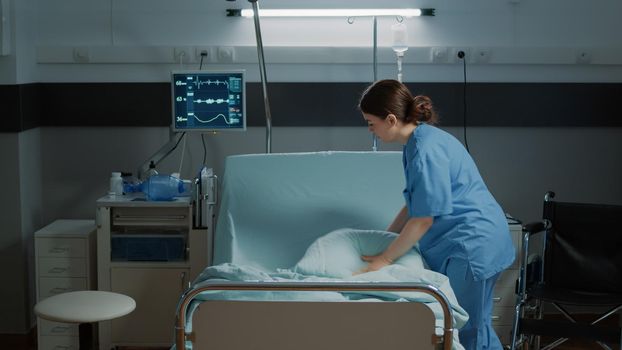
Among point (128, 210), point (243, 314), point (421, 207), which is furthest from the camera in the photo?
point (128, 210)

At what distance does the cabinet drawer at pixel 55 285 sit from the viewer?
13.2 ft

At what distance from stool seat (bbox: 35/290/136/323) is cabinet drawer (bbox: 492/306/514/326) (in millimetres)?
1735

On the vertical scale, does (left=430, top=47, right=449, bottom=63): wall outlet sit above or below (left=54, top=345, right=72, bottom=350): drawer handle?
above

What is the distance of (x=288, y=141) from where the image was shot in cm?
454

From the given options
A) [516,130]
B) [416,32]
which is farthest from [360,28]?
[516,130]

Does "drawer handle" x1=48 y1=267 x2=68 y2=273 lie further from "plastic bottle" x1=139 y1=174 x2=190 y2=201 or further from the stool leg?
the stool leg

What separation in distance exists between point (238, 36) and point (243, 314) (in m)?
2.27

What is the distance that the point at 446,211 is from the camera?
3.06m

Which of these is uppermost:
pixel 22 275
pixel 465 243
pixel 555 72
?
pixel 555 72

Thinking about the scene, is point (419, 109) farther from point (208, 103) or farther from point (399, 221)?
point (208, 103)

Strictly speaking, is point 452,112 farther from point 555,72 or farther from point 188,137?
point 188,137

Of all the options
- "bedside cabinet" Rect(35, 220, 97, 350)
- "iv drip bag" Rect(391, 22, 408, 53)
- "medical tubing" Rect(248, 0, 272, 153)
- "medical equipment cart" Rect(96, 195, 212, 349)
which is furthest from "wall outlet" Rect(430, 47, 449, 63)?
"bedside cabinet" Rect(35, 220, 97, 350)

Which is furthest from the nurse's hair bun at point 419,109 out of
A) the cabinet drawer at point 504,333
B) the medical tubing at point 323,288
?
the cabinet drawer at point 504,333

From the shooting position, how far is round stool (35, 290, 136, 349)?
3137 millimetres
